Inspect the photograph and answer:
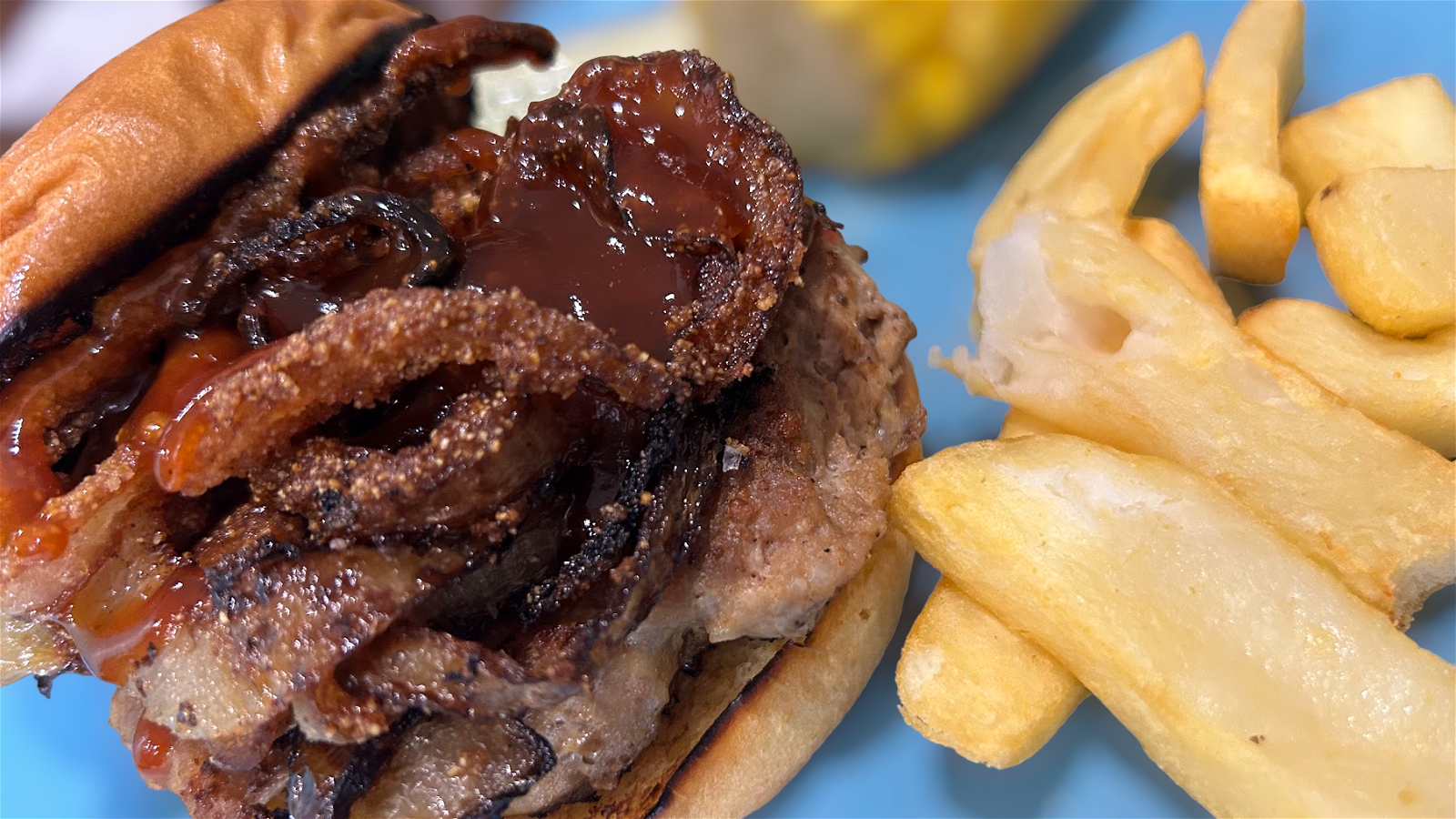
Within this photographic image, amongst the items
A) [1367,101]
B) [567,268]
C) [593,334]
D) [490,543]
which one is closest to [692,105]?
[567,268]

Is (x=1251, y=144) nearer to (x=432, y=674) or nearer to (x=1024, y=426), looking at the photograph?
(x=1024, y=426)

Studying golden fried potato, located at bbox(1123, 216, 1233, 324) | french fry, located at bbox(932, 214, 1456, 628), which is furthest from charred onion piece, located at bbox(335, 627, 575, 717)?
golden fried potato, located at bbox(1123, 216, 1233, 324)

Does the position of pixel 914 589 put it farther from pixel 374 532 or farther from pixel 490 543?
pixel 374 532

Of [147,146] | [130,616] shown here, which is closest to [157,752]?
[130,616]

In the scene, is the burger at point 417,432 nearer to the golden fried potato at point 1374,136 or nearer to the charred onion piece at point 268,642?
the charred onion piece at point 268,642

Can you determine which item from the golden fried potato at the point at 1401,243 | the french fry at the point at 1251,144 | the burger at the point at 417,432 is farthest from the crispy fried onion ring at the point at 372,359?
the golden fried potato at the point at 1401,243

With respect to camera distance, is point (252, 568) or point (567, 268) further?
point (567, 268)

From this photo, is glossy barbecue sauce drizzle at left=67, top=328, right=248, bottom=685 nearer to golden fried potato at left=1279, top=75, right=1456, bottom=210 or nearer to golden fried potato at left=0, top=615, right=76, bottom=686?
golden fried potato at left=0, top=615, right=76, bottom=686
